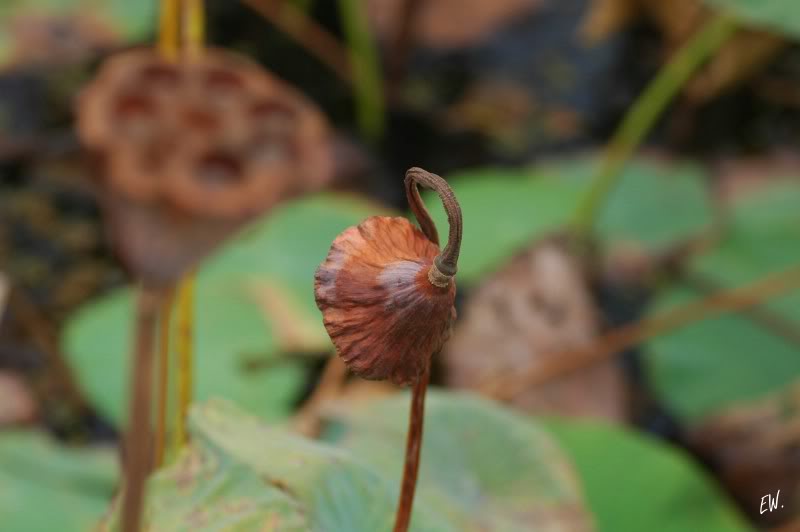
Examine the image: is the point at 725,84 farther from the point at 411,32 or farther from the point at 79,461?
the point at 79,461

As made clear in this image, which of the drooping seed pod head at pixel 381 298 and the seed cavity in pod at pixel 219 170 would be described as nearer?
the drooping seed pod head at pixel 381 298

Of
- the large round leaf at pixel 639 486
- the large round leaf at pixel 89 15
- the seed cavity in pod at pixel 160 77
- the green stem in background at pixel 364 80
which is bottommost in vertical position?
the seed cavity in pod at pixel 160 77

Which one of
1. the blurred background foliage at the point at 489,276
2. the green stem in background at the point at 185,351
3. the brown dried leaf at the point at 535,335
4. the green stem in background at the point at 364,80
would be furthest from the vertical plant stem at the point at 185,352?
the green stem in background at the point at 364,80

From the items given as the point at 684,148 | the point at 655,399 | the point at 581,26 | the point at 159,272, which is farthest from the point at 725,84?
the point at 159,272

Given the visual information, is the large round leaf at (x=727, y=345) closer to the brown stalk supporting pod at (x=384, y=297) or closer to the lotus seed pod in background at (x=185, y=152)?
the lotus seed pod in background at (x=185, y=152)

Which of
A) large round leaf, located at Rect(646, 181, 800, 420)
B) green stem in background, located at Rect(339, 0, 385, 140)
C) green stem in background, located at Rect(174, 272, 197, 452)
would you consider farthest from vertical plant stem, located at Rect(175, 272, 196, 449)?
green stem in background, located at Rect(339, 0, 385, 140)

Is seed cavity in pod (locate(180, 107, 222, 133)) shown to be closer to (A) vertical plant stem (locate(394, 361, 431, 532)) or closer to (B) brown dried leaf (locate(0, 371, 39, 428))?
(A) vertical plant stem (locate(394, 361, 431, 532))

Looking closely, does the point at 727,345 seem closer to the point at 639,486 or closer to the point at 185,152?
the point at 639,486

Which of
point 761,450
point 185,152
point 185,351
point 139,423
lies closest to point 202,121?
point 185,152
